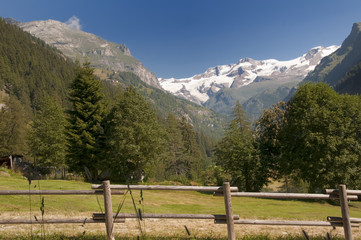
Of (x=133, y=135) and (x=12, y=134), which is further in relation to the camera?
(x=12, y=134)

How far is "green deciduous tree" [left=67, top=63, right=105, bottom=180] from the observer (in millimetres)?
33094

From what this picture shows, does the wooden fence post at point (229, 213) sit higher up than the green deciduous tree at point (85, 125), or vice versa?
the green deciduous tree at point (85, 125)

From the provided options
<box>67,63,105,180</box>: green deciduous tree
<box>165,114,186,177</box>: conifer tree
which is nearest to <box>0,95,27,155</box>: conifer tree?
<box>67,63,105,180</box>: green deciduous tree

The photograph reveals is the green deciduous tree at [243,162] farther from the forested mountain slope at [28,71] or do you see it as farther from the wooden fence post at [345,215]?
the forested mountain slope at [28,71]

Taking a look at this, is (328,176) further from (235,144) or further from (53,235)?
(53,235)

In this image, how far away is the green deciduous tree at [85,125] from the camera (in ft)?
109

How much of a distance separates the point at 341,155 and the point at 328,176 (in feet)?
9.60

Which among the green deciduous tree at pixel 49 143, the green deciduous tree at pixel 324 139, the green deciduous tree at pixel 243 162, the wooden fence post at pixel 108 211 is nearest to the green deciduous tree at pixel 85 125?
the green deciduous tree at pixel 49 143

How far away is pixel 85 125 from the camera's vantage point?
33250 millimetres

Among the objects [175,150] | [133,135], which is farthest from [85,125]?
[175,150]

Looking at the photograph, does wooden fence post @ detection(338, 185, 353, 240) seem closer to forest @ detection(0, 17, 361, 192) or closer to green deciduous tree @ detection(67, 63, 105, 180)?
forest @ detection(0, 17, 361, 192)

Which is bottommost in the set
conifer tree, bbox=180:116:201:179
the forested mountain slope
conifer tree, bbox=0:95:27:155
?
conifer tree, bbox=180:116:201:179

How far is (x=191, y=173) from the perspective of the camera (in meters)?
71.0

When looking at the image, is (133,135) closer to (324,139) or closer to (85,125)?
(85,125)
